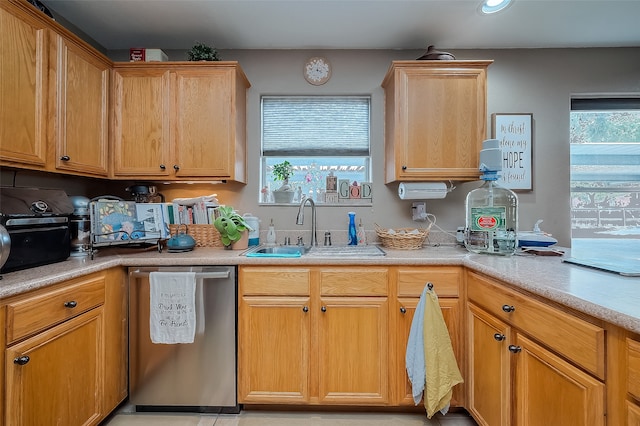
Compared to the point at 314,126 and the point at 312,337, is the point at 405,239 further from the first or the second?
the point at 314,126

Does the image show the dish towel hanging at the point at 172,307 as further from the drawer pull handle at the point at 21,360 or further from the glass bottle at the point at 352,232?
the glass bottle at the point at 352,232

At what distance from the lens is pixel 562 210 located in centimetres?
239

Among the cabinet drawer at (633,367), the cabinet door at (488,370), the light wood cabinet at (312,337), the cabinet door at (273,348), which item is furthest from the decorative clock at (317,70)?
the cabinet drawer at (633,367)

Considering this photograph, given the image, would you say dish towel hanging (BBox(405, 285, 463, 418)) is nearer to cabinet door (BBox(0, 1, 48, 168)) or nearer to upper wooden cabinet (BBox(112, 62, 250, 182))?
upper wooden cabinet (BBox(112, 62, 250, 182))

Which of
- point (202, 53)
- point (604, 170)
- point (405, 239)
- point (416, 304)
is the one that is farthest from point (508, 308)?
point (202, 53)

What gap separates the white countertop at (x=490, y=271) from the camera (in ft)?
2.90

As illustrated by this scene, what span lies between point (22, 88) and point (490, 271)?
243cm

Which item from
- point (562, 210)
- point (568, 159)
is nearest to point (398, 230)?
point (562, 210)

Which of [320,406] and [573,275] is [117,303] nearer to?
[320,406]

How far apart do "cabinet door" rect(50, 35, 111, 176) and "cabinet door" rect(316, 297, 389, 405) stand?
1.72m

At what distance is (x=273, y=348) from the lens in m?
1.74

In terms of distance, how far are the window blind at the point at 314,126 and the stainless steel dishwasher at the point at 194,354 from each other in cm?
121

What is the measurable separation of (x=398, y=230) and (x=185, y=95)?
6.02 ft

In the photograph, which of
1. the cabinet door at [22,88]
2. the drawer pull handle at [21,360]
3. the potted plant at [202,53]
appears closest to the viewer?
the drawer pull handle at [21,360]
